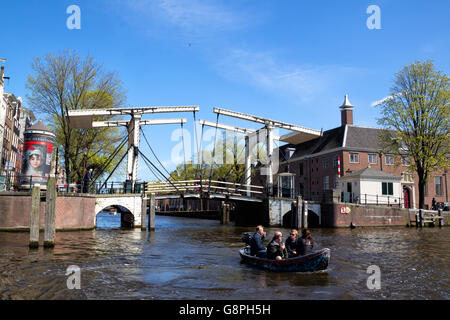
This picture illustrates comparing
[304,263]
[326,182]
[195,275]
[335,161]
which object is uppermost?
[335,161]

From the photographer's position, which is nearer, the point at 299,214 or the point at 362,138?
the point at 299,214

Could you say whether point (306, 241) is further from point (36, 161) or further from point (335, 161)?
point (335, 161)

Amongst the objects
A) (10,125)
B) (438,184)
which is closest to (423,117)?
(438,184)

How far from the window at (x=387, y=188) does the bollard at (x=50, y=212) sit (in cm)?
2602

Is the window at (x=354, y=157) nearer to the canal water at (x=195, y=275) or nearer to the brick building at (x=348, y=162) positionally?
the brick building at (x=348, y=162)

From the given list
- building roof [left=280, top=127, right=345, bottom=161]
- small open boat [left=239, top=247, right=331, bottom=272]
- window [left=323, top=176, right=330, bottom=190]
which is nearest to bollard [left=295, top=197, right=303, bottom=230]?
window [left=323, top=176, right=330, bottom=190]

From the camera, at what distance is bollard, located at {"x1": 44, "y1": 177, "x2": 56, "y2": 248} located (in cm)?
1282

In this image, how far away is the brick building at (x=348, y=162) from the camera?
1505 inches

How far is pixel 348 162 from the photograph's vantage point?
A: 37.9m

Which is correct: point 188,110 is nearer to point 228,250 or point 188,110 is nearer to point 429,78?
point 228,250

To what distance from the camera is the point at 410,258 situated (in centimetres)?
1265

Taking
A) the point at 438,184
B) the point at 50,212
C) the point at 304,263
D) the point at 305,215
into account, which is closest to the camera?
the point at 304,263

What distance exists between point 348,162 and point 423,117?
31.7ft

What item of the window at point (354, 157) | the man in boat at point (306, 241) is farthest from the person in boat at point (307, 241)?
the window at point (354, 157)
